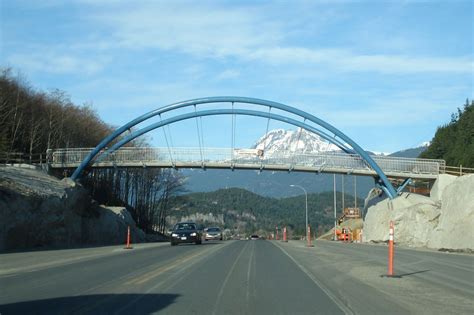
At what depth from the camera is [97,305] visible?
11508mm

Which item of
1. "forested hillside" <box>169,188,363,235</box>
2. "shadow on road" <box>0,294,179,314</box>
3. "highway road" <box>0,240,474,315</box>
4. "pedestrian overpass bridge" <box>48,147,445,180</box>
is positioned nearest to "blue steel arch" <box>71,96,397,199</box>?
"pedestrian overpass bridge" <box>48,147,445,180</box>

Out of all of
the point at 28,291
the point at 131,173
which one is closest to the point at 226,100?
the point at 131,173

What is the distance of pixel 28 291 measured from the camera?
1375cm

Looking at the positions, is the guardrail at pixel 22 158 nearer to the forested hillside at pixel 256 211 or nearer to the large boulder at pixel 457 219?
the large boulder at pixel 457 219

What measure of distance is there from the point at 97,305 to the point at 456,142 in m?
76.4

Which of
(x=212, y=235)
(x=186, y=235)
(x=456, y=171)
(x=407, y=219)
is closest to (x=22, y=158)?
(x=212, y=235)

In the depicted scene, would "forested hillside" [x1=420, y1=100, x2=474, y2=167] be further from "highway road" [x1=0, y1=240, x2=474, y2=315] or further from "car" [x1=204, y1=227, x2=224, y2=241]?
"highway road" [x1=0, y1=240, x2=474, y2=315]

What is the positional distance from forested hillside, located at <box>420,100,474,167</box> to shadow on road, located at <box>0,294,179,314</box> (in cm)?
6031

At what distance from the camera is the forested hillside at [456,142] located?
229 ft

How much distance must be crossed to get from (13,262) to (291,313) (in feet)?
51.9

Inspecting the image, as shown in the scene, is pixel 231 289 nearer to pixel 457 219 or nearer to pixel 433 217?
pixel 457 219

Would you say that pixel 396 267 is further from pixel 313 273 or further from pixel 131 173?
pixel 131 173

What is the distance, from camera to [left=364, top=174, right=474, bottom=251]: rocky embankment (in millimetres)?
37406

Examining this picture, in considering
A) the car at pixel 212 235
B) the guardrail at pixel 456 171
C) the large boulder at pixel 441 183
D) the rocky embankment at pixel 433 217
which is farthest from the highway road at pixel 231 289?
the car at pixel 212 235
